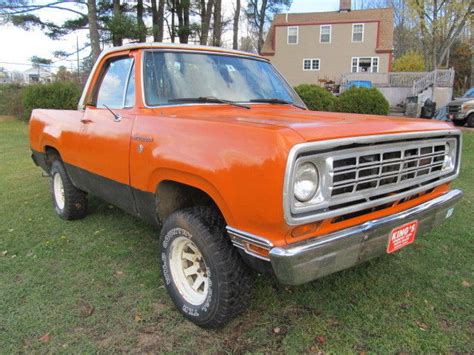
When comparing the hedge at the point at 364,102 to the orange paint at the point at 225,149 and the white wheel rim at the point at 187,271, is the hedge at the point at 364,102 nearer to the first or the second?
the orange paint at the point at 225,149

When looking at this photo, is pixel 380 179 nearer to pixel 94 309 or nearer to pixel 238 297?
pixel 238 297

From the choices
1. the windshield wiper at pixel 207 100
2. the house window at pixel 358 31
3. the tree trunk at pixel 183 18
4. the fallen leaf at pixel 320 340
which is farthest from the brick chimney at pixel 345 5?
the fallen leaf at pixel 320 340

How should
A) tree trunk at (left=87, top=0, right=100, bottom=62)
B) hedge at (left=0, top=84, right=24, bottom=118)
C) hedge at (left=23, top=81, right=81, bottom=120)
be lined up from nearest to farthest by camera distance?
tree trunk at (left=87, top=0, right=100, bottom=62), hedge at (left=23, top=81, right=81, bottom=120), hedge at (left=0, top=84, right=24, bottom=118)

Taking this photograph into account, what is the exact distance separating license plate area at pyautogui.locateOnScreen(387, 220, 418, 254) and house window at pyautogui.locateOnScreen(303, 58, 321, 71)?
33.8 meters

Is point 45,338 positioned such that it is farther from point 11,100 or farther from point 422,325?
point 11,100

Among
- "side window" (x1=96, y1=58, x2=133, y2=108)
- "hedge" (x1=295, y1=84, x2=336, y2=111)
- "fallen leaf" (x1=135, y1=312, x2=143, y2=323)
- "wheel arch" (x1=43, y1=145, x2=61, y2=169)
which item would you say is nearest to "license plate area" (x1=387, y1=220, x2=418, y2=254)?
"fallen leaf" (x1=135, y1=312, x2=143, y2=323)

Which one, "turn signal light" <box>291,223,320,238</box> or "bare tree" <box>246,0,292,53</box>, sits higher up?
"bare tree" <box>246,0,292,53</box>

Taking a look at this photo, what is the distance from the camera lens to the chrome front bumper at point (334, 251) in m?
2.10

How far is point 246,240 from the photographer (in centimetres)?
226

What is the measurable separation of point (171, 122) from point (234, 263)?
104 cm

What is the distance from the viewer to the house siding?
107 feet

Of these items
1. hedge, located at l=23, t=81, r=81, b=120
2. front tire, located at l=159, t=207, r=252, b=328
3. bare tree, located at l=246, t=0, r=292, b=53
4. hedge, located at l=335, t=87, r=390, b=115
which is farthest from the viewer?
bare tree, located at l=246, t=0, r=292, b=53

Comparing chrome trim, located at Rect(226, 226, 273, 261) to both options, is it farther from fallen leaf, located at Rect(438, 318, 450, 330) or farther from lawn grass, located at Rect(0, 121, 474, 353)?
fallen leaf, located at Rect(438, 318, 450, 330)

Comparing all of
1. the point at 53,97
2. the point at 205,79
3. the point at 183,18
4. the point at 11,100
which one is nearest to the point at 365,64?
the point at 183,18
